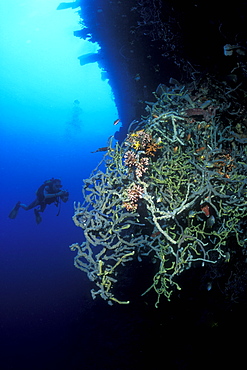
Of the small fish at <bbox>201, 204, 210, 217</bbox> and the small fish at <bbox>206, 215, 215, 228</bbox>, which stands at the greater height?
the small fish at <bbox>201, 204, 210, 217</bbox>

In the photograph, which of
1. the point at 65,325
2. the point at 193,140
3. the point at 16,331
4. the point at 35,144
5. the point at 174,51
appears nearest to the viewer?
the point at 193,140

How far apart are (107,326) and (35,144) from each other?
188 m

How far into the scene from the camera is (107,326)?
5.79 m

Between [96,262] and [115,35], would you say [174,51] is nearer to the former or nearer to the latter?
[115,35]

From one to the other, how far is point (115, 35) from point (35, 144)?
184m

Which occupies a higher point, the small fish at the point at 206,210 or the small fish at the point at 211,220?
the small fish at the point at 206,210

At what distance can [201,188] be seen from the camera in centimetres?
286

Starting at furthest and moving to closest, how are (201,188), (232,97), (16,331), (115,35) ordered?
1. (16,331)
2. (115,35)
3. (232,97)
4. (201,188)

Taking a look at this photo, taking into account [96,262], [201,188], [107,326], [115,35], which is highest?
[115,35]

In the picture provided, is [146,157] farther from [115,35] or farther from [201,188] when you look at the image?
[115,35]

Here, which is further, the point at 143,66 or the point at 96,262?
the point at 143,66

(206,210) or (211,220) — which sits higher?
(206,210)

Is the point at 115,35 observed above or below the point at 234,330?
above

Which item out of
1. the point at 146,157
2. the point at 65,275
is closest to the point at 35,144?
the point at 65,275
